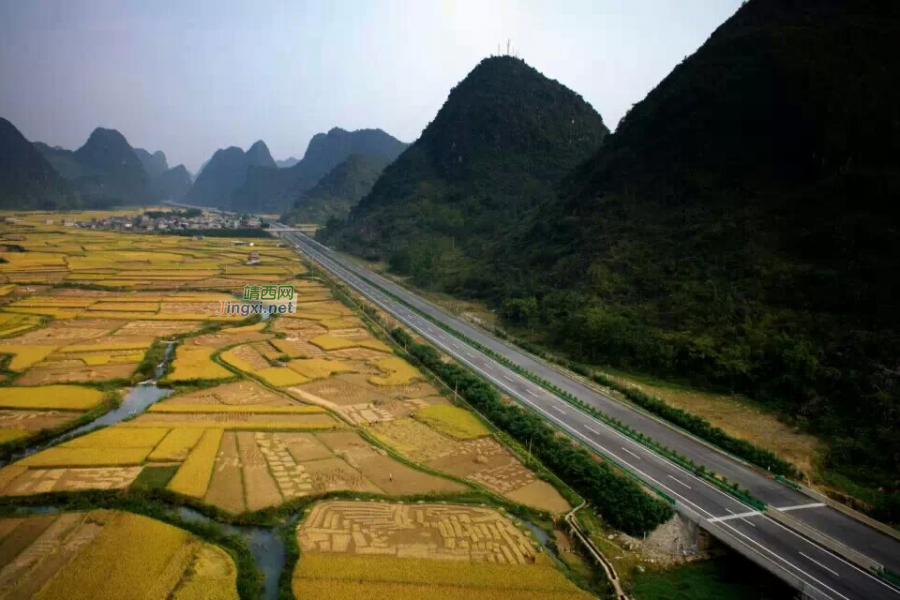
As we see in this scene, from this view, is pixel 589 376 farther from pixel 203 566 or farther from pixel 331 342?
pixel 203 566

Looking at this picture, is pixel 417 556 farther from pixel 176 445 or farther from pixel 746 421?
pixel 746 421

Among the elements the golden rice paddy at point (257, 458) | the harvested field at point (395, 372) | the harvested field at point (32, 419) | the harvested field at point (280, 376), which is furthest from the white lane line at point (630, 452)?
the harvested field at point (32, 419)

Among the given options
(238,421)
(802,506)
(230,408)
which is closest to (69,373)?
(230,408)

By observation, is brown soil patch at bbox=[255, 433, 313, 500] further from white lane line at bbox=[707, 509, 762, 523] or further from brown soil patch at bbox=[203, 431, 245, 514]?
white lane line at bbox=[707, 509, 762, 523]

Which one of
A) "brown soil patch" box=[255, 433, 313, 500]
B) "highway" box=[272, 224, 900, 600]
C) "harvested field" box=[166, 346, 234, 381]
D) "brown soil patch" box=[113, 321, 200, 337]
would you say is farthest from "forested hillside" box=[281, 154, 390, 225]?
"brown soil patch" box=[255, 433, 313, 500]

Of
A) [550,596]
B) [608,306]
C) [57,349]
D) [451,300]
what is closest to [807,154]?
[608,306]

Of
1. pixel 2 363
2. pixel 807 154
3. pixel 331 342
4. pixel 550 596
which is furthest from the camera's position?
pixel 807 154
